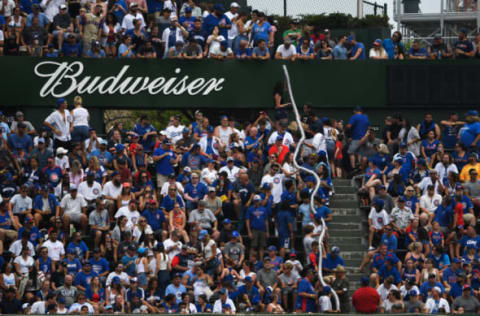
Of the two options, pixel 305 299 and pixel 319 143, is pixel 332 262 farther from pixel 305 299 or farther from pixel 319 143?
pixel 319 143

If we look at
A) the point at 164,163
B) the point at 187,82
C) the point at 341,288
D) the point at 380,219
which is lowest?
the point at 341,288

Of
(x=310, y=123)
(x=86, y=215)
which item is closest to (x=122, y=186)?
(x=86, y=215)

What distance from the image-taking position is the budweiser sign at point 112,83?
105 ft

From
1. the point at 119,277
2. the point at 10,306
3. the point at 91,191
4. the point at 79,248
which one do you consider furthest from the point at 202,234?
the point at 10,306

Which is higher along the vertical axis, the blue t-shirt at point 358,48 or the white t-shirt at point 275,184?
the blue t-shirt at point 358,48

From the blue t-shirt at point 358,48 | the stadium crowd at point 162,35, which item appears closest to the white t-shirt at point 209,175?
the stadium crowd at point 162,35

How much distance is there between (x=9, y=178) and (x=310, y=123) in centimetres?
714

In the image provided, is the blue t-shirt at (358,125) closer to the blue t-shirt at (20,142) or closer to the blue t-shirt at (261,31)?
the blue t-shirt at (261,31)

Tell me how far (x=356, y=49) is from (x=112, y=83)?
6.34 meters

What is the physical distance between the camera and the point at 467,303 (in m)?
24.9

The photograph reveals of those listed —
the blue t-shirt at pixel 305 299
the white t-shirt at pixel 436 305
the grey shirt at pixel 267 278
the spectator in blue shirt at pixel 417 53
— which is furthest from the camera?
the spectator in blue shirt at pixel 417 53

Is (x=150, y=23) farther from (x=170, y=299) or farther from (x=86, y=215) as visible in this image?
(x=170, y=299)

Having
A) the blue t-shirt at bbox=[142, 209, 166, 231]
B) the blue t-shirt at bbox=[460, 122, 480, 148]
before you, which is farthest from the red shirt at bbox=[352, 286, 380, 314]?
the blue t-shirt at bbox=[460, 122, 480, 148]

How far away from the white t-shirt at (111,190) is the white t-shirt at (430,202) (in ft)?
22.0
